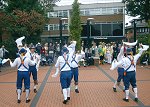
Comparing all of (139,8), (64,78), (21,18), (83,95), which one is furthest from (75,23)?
(64,78)

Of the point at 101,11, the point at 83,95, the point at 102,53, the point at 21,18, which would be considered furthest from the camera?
the point at 101,11

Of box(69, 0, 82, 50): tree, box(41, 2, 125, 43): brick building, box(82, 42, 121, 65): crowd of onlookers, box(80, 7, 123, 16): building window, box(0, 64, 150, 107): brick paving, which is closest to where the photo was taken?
box(0, 64, 150, 107): brick paving

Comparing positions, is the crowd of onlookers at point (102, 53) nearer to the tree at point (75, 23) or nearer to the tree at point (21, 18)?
the tree at point (75, 23)

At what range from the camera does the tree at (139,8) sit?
127 ft

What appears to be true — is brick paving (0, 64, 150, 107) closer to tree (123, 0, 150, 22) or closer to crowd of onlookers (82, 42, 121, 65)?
crowd of onlookers (82, 42, 121, 65)

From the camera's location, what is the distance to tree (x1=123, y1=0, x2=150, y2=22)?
38781 mm

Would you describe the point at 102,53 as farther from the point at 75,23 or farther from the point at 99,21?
the point at 99,21

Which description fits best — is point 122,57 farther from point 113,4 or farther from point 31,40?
point 113,4

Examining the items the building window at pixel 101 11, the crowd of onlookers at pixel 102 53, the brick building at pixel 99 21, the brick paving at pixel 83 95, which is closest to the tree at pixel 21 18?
the crowd of onlookers at pixel 102 53

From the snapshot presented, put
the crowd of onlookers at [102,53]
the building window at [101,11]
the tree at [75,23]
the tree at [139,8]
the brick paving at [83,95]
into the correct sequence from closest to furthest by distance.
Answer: the brick paving at [83,95], the crowd of onlookers at [102,53], the tree at [75,23], the tree at [139,8], the building window at [101,11]

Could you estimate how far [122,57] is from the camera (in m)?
13.0

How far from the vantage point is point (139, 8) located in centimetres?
3975

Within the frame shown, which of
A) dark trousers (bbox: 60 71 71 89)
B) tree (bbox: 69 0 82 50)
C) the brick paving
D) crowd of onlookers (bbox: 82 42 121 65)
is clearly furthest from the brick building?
dark trousers (bbox: 60 71 71 89)

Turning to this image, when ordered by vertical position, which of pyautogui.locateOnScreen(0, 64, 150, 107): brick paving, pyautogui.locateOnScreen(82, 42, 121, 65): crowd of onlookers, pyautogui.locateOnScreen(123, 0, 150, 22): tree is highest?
pyautogui.locateOnScreen(123, 0, 150, 22): tree
